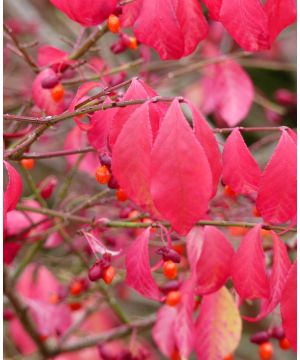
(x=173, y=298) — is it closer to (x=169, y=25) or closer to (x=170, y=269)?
(x=170, y=269)

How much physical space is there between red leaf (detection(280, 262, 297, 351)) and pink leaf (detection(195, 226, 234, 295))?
0.21 m

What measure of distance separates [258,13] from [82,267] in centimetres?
108

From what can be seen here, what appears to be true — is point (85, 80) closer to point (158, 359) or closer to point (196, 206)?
point (196, 206)

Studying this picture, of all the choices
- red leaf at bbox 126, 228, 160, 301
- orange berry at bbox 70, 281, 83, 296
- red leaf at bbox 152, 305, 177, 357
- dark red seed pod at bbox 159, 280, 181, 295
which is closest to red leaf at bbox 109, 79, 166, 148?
red leaf at bbox 126, 228, 160, 301

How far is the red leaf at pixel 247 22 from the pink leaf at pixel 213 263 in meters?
0.32

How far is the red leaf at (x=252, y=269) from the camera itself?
42.2 inches

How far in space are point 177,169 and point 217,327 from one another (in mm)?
518

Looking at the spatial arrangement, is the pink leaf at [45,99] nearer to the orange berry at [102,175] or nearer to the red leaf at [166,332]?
the orange berry at [102,175]

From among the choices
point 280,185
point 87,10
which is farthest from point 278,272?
point 87,10

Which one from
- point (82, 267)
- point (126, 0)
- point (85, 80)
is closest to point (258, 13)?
point (126, 0)

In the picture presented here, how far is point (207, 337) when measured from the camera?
1263mm

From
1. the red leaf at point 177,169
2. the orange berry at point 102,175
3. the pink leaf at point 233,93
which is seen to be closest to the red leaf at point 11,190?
the orange berry at point 102,175

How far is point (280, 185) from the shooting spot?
0.97 m

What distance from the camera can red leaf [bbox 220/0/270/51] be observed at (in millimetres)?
1012
